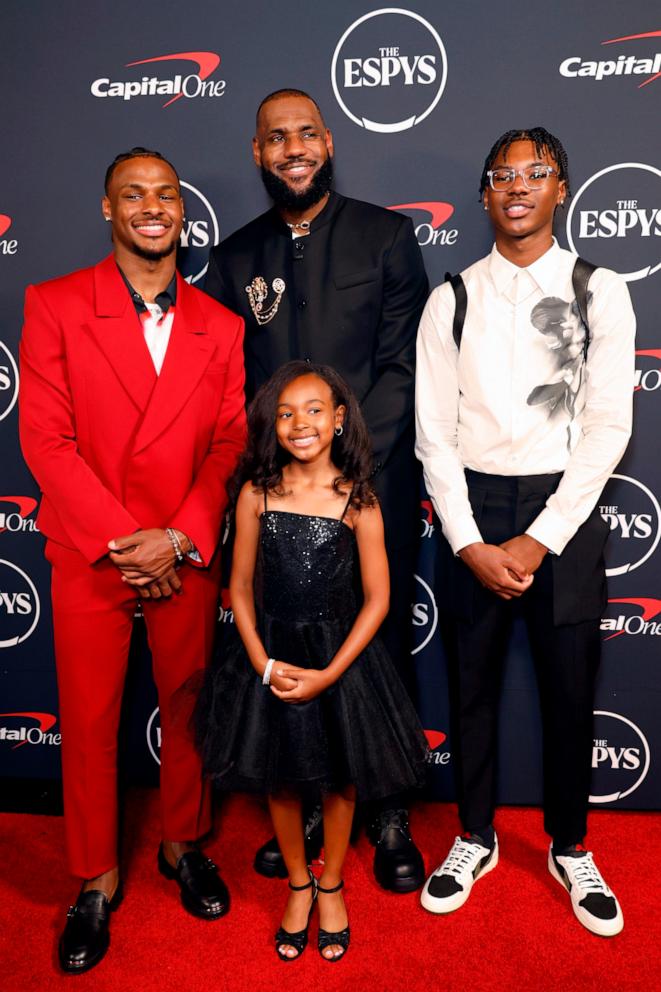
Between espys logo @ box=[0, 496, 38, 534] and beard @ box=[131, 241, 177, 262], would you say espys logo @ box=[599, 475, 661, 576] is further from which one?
espys logo @ box=[0, 496, 38, 534]

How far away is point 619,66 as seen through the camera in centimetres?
279

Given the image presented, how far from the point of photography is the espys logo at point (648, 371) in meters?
2.92

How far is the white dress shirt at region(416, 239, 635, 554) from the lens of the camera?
2.41m

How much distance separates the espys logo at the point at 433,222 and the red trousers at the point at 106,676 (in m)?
1.35

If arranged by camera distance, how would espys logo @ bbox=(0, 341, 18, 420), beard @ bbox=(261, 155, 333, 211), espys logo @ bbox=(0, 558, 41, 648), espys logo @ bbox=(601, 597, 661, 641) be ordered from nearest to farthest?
beard @ bbox=(261, 155, 333, 211)
espys logo @ bbox=(601, 597, 661, 641)
espys logo @ bbox=(0, 341, 18, 420)
espys logo @ bbox=(0, 558, 41, 648)

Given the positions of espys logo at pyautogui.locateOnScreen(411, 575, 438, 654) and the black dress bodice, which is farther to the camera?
espys logo at pyautogui.locateOnScreen(411, 575, 438, 654)

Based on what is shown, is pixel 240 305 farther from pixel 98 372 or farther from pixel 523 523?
pixel 523 523

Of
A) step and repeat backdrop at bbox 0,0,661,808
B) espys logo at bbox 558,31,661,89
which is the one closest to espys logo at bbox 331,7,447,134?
step and repeat backdrop at bbox 0,0,661,808

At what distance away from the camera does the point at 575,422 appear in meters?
2.46

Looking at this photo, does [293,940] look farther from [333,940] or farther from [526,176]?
[526,176]

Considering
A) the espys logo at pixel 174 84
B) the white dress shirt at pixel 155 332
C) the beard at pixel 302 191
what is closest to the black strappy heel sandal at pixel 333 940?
the white dress shirt at pixel 155 332

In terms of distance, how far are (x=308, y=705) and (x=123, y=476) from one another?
2.68ft

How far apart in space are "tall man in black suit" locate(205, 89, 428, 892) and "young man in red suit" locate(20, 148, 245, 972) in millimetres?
180

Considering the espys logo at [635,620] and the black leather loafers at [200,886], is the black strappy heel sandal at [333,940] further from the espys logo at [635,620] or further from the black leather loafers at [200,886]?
the espys logo at [635,620]
